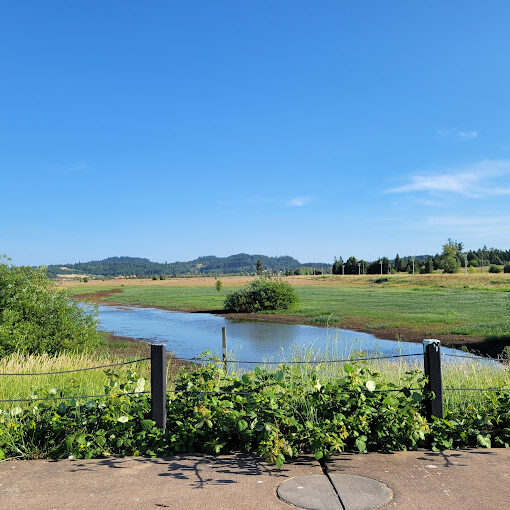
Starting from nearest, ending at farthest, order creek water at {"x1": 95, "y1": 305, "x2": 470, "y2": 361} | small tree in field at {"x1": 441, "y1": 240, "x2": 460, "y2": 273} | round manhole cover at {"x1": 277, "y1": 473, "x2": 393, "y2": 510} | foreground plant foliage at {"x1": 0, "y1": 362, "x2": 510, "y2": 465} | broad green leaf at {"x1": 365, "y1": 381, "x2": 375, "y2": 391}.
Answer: round manhole cover at {"x1": 277, "y1": 473, "x2": 393, "y2": 510} < foreground plant foliage at {"x1": 0, "y1": 362, "x2": 510, "y2": 465} < broad green leaf at {"x1": 365, "y1": 381, "x2": 375, "y2": 391} < creek water at {"x1": 95, "y1": 305, "x2": 470, "y2": 361} < small tree in field at {"x1": 441, "y1": 240, "x2": 460, "y2": 273}

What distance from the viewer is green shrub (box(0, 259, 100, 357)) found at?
43.5 feet

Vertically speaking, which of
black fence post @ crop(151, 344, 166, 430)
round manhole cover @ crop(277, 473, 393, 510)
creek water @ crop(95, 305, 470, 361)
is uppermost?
black fence post @ crop(151, 344, 166, 430)

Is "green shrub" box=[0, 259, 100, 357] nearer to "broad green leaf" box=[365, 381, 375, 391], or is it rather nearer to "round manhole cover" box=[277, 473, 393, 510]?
"broad green leaf" box=[365, 381, 375, 391]

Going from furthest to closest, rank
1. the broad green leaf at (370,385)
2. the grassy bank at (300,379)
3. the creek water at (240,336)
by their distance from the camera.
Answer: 1. the creek water at (240,336)
2. the grassy bank at (300,379)
3. the broad green leaf at (370,385)

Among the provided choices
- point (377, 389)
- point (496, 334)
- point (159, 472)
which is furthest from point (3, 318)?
point (496, 334)

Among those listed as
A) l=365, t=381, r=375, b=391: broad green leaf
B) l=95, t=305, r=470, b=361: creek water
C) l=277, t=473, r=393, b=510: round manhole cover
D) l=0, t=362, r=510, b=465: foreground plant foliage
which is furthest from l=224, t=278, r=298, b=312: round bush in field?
l=277, t=473, r=393, b=510: round manhole cover

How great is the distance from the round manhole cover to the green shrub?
10.0 meters

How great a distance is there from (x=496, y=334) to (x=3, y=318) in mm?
20248

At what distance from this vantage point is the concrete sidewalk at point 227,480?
4.31m

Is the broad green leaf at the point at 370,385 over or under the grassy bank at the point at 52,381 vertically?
over

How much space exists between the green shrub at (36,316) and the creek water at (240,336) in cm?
538

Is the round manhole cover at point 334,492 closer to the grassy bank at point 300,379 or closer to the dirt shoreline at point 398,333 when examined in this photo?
the grassy bank at point 300,379

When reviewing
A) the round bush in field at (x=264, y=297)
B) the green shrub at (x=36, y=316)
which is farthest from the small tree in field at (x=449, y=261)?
the green shrub at (x=36, y=316)

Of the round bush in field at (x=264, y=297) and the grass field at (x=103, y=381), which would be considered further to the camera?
the round bush in field at (x=264, y=297)
